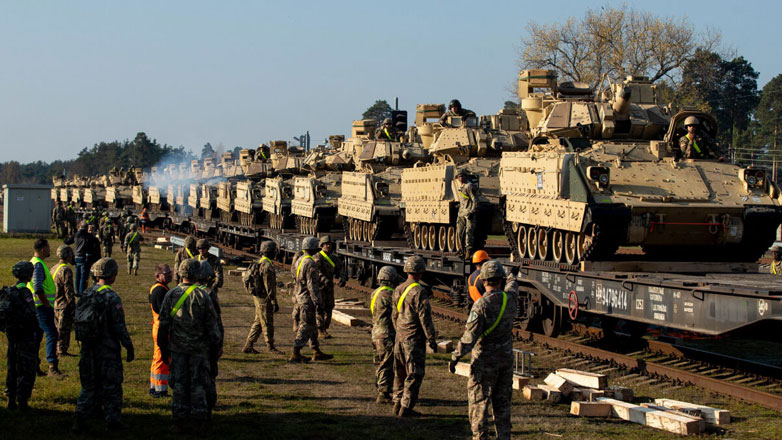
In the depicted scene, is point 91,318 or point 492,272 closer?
point 492,272

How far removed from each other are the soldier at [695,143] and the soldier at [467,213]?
4172 millimetres

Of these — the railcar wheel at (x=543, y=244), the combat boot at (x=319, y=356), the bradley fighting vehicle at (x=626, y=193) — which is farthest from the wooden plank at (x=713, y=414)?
the railcar wheel at (x=543, y=244)

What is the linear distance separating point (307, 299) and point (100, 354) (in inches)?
171

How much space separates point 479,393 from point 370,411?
229cm

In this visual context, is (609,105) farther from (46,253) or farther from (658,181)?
(46,253)

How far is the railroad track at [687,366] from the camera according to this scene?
11.3m

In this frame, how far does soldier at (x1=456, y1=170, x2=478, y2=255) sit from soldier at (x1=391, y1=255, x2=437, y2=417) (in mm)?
8564

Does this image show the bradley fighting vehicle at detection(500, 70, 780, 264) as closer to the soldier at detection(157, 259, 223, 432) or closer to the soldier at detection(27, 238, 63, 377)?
the soldier at detection(157, 259, 223, 432)

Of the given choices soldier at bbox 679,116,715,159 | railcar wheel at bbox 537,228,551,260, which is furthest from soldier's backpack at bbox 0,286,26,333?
soldier at bbox 679,116,715,159

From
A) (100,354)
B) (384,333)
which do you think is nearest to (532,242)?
(384,333)

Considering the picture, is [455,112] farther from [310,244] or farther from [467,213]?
[310,244]

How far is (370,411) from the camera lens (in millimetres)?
10367

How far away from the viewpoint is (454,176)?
66.8 ft

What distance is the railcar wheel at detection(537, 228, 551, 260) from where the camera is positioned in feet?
53.6
